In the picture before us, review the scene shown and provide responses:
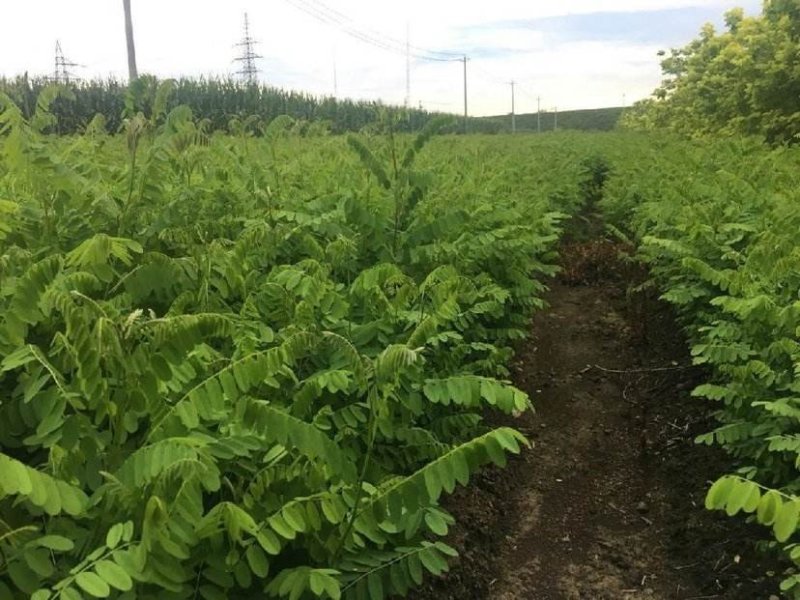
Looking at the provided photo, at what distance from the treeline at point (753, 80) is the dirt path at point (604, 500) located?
1032 centimetres

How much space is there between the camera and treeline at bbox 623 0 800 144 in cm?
1542

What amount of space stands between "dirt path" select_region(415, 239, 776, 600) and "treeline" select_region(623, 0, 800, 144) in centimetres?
1032

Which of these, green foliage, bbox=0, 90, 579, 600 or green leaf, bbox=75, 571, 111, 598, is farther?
green foliage, bbox=0, 90, 579, 600

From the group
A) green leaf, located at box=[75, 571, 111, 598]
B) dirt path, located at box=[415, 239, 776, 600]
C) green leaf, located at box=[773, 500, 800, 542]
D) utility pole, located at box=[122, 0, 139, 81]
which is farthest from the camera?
utility pole, located at box=[122, 0, 139, 81]

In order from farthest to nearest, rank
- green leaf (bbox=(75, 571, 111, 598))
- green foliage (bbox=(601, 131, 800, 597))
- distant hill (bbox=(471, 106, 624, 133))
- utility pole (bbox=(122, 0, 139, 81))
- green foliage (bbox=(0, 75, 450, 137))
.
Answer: distant hill (bbox=(471, 106, 624, 133)), utility pole (bbox=(122, 0, 139, 81)), green foliage (bbox=(0, 75, 450, 137)), green foliage (bbox=(601, 131, 800, 597)), green leaf (bbox=(75, 571, 111, 598))

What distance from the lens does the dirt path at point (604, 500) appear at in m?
3.39

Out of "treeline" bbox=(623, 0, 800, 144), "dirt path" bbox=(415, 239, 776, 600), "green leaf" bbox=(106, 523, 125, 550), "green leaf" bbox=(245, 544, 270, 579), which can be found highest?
"treeline" bbox=(623, 0, 800, 144)

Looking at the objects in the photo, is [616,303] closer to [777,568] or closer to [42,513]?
[777,568]

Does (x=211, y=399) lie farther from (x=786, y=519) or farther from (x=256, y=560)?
(x=786, y=519)

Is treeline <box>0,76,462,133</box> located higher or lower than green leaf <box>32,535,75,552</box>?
higher

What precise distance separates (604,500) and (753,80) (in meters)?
16.3

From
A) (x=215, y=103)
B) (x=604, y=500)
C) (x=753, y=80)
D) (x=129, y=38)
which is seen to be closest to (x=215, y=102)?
(x=215, y=103)

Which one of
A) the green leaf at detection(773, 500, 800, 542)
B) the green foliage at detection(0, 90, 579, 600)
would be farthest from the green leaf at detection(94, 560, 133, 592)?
the green leaf at detection(773, 500, 800, 542)

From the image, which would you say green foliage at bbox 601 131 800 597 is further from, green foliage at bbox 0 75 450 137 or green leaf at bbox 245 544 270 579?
green foliage at bbox 0 75 450 137
